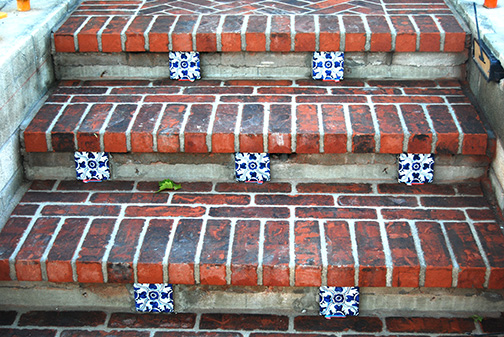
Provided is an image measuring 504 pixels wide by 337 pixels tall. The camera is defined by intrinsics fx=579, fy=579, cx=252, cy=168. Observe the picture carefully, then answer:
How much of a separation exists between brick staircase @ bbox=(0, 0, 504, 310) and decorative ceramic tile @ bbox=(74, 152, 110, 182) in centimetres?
4

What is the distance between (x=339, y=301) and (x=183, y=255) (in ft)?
2.51

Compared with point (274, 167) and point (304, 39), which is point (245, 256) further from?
point (304, 39)

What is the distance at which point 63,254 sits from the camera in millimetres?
2713

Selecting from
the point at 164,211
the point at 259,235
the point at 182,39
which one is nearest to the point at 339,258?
the point at 259,235

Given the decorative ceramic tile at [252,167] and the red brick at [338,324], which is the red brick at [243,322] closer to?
the red brick at [338,324]

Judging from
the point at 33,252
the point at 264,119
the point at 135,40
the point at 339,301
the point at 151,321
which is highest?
the point at 135,40

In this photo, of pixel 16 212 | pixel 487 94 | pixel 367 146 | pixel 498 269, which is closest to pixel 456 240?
pixel 498 269

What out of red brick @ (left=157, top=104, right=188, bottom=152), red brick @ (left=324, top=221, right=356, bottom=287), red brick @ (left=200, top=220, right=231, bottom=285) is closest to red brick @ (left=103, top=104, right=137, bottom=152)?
red brick @ (left=157, top=104, right=188, bottom=152)

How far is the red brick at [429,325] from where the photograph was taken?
267cm

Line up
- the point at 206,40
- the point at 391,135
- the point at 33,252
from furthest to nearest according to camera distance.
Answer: the point at 206,40
the point at 391,135
the point at 33,252

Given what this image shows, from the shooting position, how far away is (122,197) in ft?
10.1

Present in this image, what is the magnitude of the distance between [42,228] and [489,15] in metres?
→ 2.79

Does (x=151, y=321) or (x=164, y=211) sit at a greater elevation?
(x=164, y=211)

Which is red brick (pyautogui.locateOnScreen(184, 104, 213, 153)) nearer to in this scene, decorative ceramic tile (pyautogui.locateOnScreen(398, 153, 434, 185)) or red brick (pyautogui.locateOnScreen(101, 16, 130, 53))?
red brick (pyautogui.locateOnScreen(101, 16, 130, 53))
